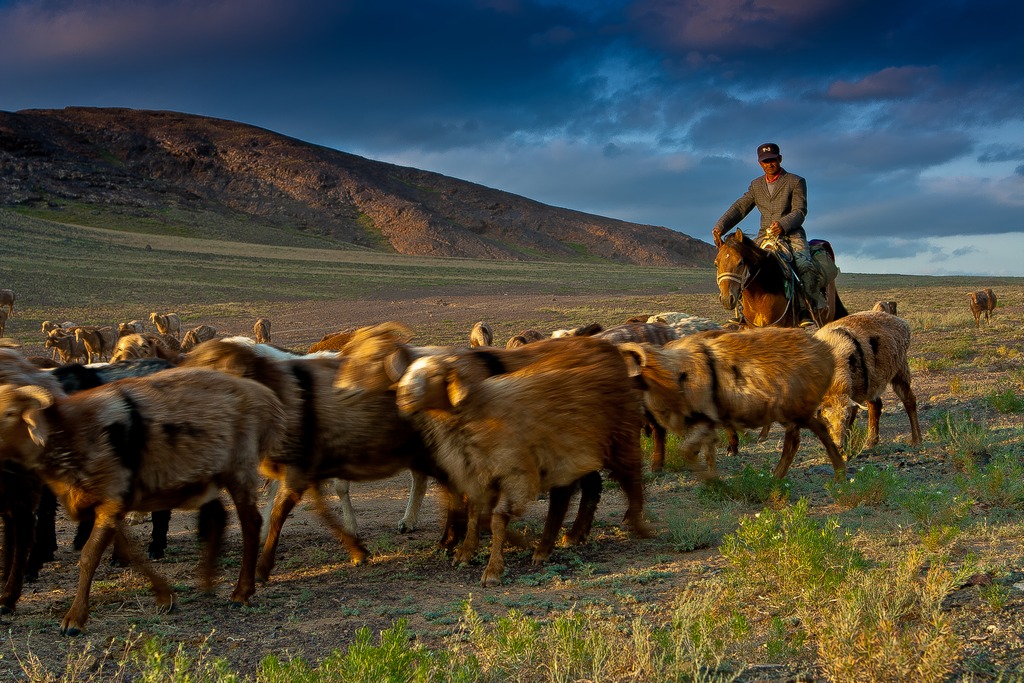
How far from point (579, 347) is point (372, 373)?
158 cm

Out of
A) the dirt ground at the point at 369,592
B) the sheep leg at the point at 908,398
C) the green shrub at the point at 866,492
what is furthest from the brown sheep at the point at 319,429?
the sheep leg at the point at 908,398

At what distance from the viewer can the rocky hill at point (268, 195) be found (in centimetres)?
10538

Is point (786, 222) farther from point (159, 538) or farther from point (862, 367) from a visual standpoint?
point (159, 538)

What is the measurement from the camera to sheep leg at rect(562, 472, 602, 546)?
7160 millimetres

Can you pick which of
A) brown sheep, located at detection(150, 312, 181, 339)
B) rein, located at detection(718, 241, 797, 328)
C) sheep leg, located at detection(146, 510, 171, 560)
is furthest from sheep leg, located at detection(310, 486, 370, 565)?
brown sheep, located at detection(150, 312, 181, 339)

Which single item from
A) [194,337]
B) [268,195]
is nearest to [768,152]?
[194,337]

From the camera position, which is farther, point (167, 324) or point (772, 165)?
point (167, 324)

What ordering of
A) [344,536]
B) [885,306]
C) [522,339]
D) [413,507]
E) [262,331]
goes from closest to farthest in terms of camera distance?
[344,536] < [413,507] < [522,339] < [885,306] < [262,331]

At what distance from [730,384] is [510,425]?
2636 mm

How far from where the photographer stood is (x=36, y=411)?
534cm

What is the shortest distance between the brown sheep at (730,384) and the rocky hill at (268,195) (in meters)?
95.1

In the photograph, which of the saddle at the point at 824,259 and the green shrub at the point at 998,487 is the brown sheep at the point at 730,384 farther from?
the saddle at the point at 824,259

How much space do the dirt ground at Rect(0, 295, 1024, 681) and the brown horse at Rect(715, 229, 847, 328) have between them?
9.16 ft

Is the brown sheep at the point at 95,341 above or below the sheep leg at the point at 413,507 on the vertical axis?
below
